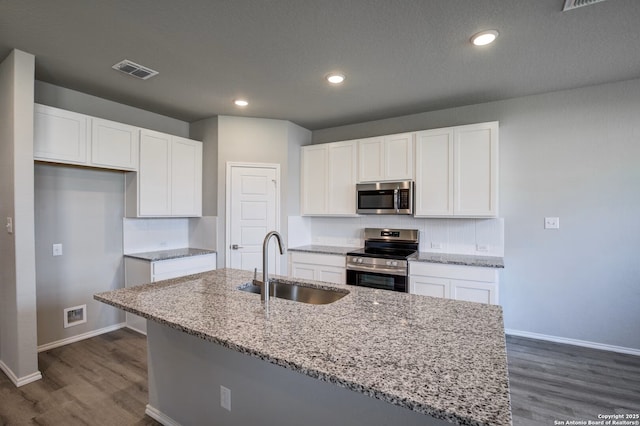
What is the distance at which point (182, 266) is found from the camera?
11.7ft

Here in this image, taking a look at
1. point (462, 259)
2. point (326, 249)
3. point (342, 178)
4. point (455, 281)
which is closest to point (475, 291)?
point (455, 281)

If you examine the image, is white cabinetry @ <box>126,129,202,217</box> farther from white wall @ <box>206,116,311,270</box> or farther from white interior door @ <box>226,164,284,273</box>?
white interior door @ <box>226,164,284,273</box>

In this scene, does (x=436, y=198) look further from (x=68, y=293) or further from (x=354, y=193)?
(x=68, y=293)

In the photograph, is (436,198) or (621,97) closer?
(621,97)

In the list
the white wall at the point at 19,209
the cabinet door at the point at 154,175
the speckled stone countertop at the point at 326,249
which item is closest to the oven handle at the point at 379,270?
the speckled stone countertop at the point at 326,249

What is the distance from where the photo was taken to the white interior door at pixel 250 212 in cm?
393

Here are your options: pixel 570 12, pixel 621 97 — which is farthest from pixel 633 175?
pixel 570 12

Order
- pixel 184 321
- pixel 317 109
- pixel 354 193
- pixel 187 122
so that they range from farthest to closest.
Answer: pixel 187 122
pixel 354 193
pixel 317 109
pixel 184 321

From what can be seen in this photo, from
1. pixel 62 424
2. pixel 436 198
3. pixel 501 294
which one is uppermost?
pixel 436 198

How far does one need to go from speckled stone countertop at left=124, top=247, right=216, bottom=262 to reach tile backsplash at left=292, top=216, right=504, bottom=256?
1.43 meters

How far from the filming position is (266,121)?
13.5 ft

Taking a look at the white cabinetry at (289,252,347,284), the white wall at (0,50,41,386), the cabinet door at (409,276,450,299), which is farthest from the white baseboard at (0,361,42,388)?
the cabinet door at (409,276,450,299)

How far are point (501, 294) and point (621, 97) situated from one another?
7.41 feet

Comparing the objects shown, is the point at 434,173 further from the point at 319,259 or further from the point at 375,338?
the point at 375,338
